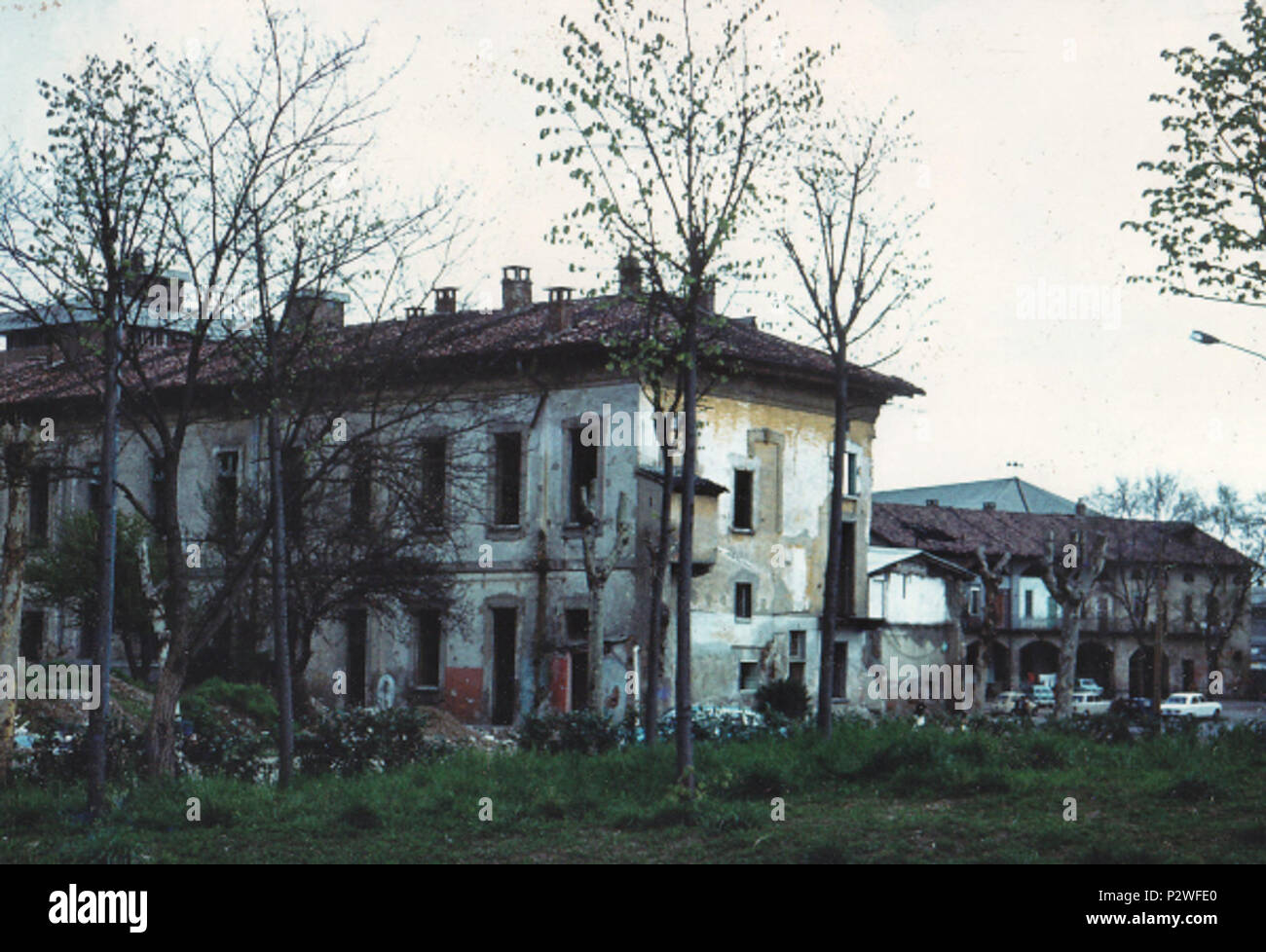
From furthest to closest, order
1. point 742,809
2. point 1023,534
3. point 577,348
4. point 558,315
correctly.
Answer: point 1023,534
point 558,315
point 577,348
point 742,809

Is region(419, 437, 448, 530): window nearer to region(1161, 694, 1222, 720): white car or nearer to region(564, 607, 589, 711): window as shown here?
region(564, 607, 589, 711): window

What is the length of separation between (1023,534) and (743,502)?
120 feet

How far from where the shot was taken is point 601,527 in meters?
33.3

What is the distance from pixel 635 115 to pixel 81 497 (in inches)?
1250

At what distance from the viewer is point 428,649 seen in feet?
120

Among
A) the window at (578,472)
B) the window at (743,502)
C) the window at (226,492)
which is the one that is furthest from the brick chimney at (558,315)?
the window at (226,492)

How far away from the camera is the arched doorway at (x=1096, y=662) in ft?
233

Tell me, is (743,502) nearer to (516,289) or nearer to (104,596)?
(516,289)

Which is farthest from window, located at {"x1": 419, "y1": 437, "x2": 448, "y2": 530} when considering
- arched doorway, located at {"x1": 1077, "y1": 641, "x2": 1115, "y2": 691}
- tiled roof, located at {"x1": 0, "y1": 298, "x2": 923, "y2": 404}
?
arched doorway, located at {"x1": 1077, "y1": 641, "x2": 1115, "y2": 691}

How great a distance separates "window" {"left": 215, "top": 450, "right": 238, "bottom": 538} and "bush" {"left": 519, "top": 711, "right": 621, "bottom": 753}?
11698 mm

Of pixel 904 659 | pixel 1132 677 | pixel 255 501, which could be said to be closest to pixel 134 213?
pixel 255 501

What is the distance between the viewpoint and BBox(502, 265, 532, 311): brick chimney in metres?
38.8

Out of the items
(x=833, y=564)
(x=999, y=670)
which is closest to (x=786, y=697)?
(x=833, y=564)

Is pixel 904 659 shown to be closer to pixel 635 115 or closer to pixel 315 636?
pixel 315 636
